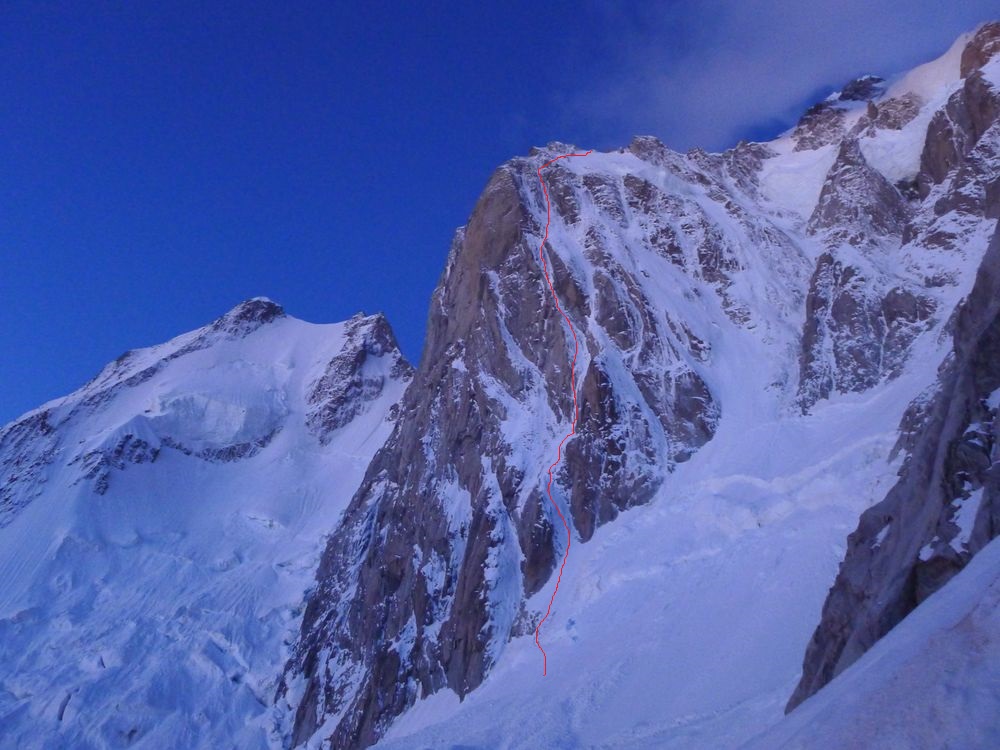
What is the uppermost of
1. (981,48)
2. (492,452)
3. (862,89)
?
(862,89)

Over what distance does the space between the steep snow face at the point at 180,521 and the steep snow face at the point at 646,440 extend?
6.08m

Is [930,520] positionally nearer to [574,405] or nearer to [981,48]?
[574,405]

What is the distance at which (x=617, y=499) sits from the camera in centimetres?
4078

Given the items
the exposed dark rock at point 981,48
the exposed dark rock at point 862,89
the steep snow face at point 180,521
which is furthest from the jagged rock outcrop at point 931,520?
the exposed dark rock at point 862,89

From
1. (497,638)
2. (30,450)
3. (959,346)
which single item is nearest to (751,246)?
(497,638)

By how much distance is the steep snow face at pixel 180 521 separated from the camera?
182ft

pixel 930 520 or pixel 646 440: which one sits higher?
pixel 646 440

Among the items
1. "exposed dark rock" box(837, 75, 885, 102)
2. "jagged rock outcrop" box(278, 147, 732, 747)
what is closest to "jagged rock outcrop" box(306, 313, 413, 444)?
"jagged rock outcrop" box(278, 147, 732, 747)

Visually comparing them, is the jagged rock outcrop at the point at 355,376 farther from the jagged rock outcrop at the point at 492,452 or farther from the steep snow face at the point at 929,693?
the steep snow face at the point at 929,693

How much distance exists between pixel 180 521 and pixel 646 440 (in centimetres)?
4999

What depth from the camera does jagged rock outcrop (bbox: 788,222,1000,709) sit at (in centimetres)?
1182

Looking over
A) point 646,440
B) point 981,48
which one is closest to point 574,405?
point 646,440

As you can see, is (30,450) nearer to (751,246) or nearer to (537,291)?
(537,291)

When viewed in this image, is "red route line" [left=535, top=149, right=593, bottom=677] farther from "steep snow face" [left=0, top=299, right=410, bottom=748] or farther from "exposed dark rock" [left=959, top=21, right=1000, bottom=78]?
"exposed dark rock" [left=959, top=21, right=1000, bottom=78]
